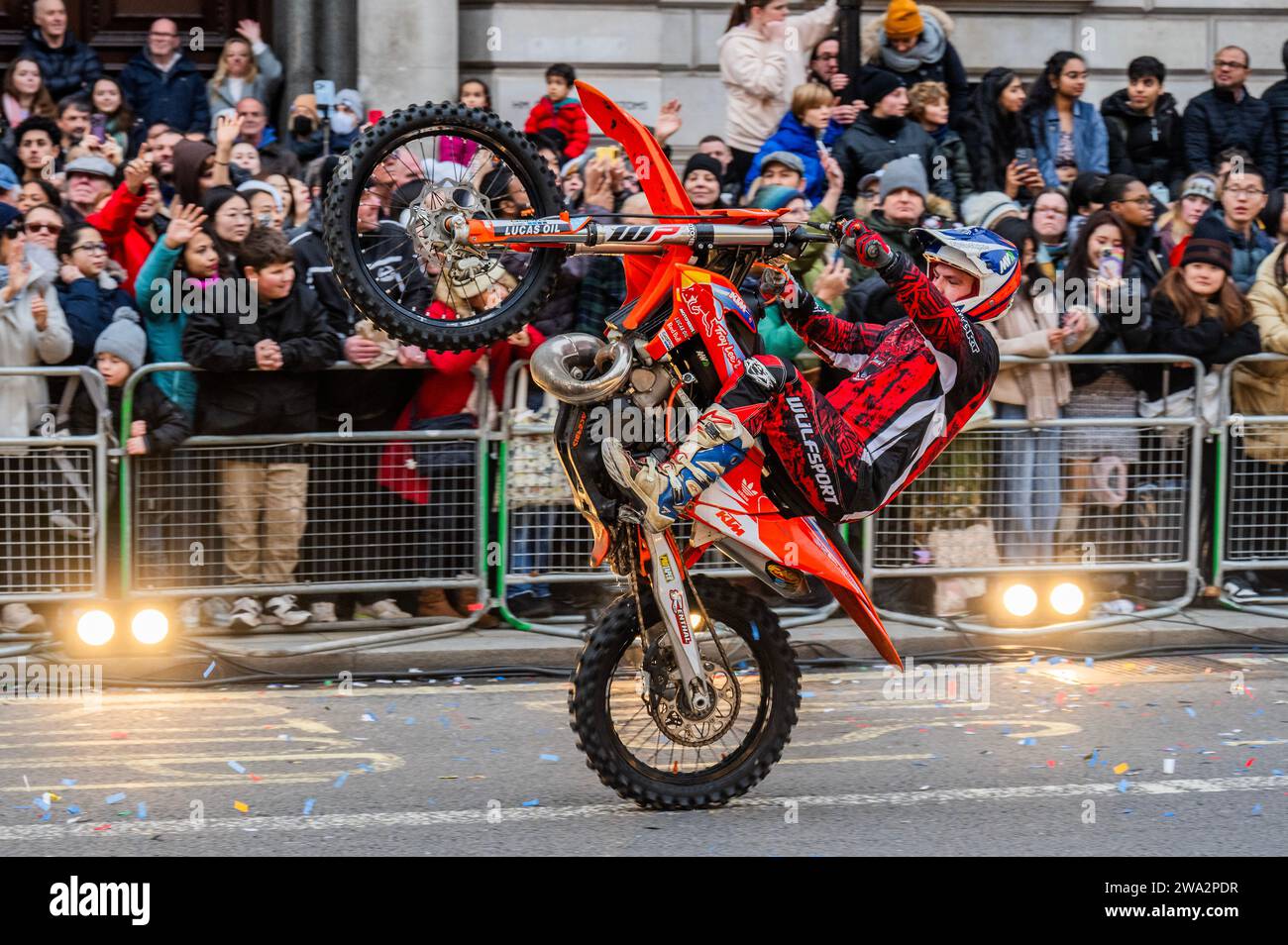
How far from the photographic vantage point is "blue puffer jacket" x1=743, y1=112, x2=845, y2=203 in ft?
32.8

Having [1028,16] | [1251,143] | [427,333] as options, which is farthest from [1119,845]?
[1028,16]

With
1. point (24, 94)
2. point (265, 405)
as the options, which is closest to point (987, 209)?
point (265, 405)

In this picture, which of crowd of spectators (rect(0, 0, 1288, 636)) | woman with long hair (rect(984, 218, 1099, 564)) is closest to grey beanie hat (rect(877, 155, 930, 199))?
crowd of spectators (rect(0, 0, 1288, 636))

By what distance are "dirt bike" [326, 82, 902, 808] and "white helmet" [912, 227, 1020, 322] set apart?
43 cm

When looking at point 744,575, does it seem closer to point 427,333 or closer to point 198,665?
point 198,665

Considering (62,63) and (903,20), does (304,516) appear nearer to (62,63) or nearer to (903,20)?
(62,63)

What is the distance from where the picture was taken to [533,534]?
857 cm

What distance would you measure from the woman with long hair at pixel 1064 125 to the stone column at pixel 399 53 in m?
4.27

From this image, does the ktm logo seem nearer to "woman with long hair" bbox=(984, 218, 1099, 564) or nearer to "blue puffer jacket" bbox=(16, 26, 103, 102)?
"woman with long hair" bbox=(984, 218, 1099, 564)

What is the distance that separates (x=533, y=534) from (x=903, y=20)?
15.9 ft

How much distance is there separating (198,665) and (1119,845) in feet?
Result: 13.9

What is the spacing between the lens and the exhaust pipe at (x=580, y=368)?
560 centimetres

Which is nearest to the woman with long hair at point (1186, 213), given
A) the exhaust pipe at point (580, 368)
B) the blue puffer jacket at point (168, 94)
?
the exhaust pipe at point (580, 368)

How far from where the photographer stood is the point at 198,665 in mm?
7984
